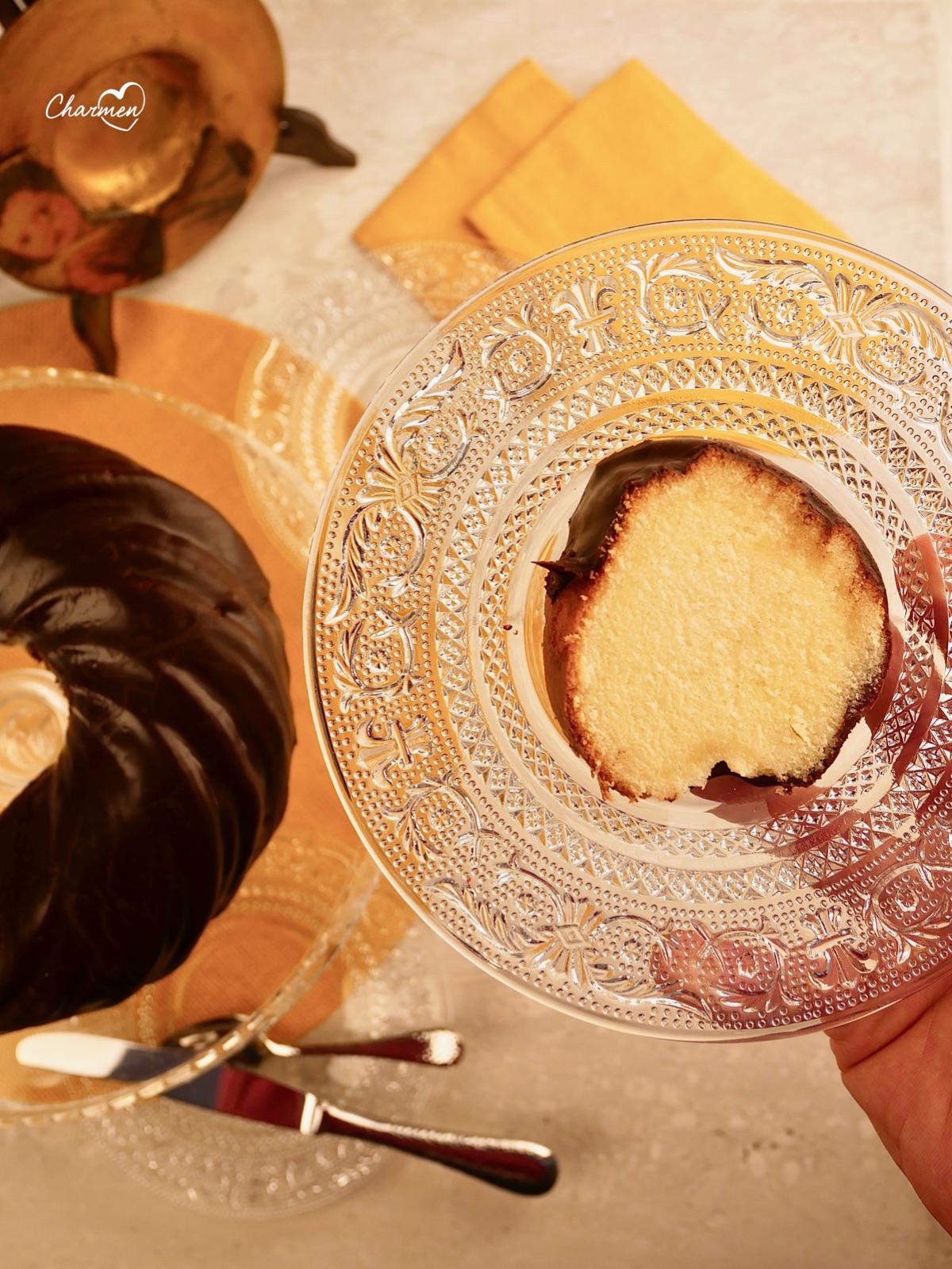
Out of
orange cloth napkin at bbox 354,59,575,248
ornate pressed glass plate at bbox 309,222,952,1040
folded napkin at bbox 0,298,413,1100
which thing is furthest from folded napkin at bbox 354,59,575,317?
ornate pressed glass plate at bbox 309,222,952,1040

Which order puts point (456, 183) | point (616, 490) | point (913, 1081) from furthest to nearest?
point (456, 183) < point (913, 1081) < point (616, 490)

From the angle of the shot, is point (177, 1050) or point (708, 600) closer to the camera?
point (708, 600)

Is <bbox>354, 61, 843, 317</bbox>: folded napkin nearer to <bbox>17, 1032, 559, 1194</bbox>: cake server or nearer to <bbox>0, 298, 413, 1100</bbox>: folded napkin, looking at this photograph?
<bbox>0, 298, 413, 1100</bbox>: folded napkin

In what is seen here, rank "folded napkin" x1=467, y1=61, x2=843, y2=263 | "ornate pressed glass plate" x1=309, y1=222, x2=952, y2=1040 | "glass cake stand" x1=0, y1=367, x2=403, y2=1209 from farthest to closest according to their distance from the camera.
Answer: "folded napkin" x1=467, y1=61, x2=843, y2=263, "glass cake stand" x1=0, y1=367, x2=403, y2=1209, "ornate pressed glass plate" x1=309, y1=222, x2=952, y2=1040

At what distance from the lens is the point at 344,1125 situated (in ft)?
2.58

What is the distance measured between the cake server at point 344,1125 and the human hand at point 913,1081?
0.26 meters

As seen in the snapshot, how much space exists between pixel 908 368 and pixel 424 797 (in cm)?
36

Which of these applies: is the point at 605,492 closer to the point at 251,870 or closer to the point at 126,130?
the point at 251,870

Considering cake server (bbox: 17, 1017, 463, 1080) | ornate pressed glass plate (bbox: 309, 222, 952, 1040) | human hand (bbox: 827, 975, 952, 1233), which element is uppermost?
ornate pressed glass plate (bbox: 309, 222, 952, 1040)

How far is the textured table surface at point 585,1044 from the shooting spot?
32.5 inches

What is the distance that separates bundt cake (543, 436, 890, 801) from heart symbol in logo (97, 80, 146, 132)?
0.49 metres

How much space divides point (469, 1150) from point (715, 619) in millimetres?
509

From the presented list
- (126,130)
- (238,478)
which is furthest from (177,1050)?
(126,130)

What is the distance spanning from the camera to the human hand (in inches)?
28.2
